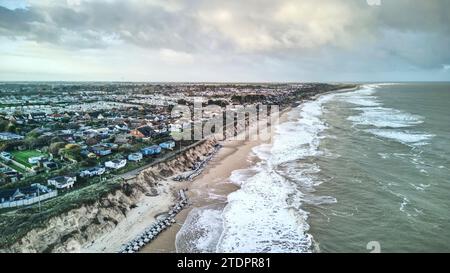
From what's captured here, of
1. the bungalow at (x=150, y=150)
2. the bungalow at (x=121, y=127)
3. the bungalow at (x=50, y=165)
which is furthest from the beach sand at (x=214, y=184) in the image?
the bungalow at (x=121, y=127)

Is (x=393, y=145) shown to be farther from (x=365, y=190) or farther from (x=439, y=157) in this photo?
(x=365, y=190)

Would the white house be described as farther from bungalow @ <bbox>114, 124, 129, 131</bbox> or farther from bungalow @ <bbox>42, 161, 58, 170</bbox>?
bungalow @ <bbox>114, 124, 129, 131</bbox>

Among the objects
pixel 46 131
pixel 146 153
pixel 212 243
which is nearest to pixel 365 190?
pixel 212 243

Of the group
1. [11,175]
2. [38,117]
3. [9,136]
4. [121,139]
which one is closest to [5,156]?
[11,175]

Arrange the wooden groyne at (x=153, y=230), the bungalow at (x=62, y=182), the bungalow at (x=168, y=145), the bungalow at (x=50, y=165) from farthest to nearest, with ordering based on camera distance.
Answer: the bungalow at (x=168, y=145), the bungalow at (x=50, y=165), the bungalow at (x=62, y=182), the wooden groyne at (x=153, y=230)

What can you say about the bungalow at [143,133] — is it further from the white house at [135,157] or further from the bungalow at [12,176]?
the bungalow at [12,176]

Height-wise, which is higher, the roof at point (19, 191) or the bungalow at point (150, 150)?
the bungalow at point (150, 150)
